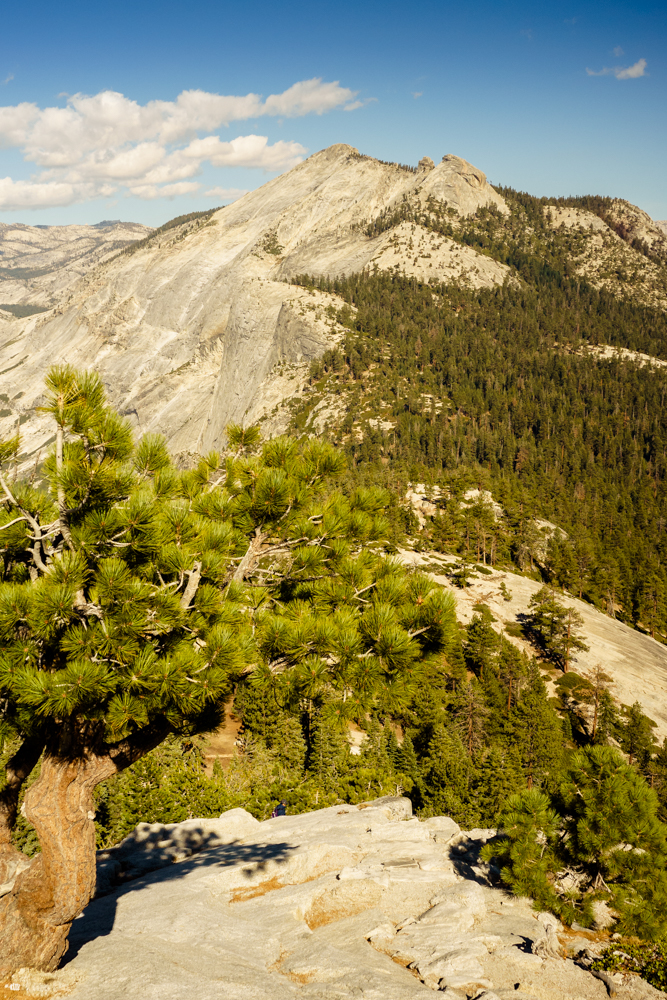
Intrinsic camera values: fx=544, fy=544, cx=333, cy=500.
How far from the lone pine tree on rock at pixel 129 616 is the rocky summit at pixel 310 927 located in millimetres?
1791

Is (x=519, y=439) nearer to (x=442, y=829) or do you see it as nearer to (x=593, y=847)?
(x=442, y=829)

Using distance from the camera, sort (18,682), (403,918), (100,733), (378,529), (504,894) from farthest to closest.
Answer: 1. (504,894)
2. (403,918)
3. (378,529)
4. (100,733)
5. (18,682)

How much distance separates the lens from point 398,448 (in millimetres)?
135750

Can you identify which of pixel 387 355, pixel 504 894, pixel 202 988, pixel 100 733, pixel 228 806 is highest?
pixel 387 355

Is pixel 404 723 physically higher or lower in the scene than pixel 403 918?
lower

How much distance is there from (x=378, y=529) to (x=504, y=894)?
12.4m

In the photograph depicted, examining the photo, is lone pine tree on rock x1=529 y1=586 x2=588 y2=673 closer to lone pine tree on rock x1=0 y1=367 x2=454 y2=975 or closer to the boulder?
the boulder

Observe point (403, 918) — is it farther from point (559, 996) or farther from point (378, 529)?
point (378, 529)

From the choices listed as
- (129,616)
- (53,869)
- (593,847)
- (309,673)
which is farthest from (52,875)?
(593,847)

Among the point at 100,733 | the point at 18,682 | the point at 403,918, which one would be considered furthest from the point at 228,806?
the point at 18,682

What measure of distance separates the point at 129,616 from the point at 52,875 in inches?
140

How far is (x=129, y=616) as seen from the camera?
18.0ft

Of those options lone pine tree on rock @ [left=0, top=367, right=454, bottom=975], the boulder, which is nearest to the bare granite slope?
the boulder

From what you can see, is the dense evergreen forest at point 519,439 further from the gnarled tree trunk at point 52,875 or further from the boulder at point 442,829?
the gnarled tree trunk at point 52,875
